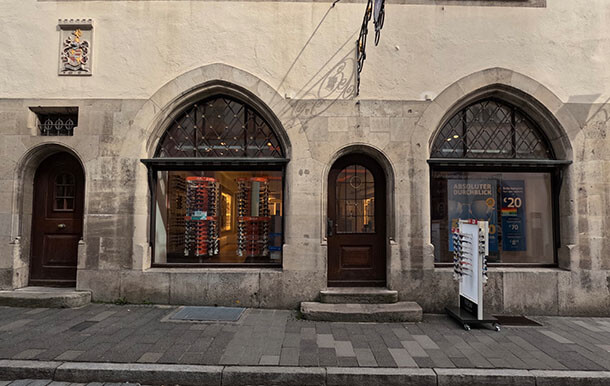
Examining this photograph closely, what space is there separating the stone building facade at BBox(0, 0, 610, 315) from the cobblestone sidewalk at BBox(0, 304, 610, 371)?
0.88 m

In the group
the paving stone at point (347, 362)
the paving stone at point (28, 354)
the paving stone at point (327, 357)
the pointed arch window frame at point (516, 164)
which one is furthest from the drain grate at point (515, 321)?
the paving stone at point (28, 354)

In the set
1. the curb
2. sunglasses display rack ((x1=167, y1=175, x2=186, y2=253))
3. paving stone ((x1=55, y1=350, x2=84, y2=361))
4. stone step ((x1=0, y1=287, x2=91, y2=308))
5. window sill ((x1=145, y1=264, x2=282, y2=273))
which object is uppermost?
sunglasses display rack ((x1=167, y1=175, x2=186, y2=253))

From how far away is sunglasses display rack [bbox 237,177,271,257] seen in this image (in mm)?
6398

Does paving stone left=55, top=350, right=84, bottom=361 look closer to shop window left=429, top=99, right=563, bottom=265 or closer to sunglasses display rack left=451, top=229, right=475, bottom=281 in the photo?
sunglasses display rack left=451, top=229, right=475, bottom=281

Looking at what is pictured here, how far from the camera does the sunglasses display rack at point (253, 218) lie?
21.0 feet

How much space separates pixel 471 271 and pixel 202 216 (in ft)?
17.7

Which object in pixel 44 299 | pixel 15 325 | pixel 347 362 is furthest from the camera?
pixel 44 299

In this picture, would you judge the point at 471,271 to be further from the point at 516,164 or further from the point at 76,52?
the point at 76,52

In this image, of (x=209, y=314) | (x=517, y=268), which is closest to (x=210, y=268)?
(x=209, y=314)

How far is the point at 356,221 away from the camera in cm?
621

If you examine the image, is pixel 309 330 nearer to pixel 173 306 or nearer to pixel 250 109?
pixel 173 306

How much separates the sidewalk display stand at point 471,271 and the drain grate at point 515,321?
1.05 feet

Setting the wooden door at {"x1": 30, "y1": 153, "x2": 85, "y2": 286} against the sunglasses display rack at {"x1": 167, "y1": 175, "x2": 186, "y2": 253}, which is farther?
the sunglasses display rack at {"x1": 167, "y1": 175, "x2": 186, "y2": 253}

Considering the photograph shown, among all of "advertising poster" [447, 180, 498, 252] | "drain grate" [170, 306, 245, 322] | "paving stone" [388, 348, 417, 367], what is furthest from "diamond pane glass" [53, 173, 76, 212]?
"advertising poster" [447, 180, 498, 252]
